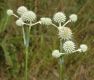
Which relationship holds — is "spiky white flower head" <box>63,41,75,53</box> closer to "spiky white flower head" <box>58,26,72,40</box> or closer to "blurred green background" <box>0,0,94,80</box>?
"spiky white flower head" <box>58,26,72,40</box>

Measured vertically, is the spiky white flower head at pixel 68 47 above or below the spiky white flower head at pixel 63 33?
below

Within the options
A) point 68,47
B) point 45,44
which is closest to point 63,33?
point 68,47

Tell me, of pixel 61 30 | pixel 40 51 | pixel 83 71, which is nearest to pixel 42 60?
pixel 40 51

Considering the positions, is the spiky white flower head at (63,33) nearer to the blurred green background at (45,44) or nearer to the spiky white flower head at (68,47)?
the spiky white flower head at (68,47)

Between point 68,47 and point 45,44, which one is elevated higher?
point 45,44

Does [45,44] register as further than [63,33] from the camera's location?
Yes

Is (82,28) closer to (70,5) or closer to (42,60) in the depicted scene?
(70,5)

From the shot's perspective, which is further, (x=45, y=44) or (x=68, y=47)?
(x=45, y=44)

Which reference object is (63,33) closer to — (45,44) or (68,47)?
(68,47)

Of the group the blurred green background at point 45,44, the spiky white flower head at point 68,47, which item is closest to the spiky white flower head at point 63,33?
the spiky white flower head at point 68,47

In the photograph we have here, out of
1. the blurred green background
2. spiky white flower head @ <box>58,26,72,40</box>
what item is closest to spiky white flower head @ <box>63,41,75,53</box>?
spiky white flower head @ <box>58,26,72,40</box>
